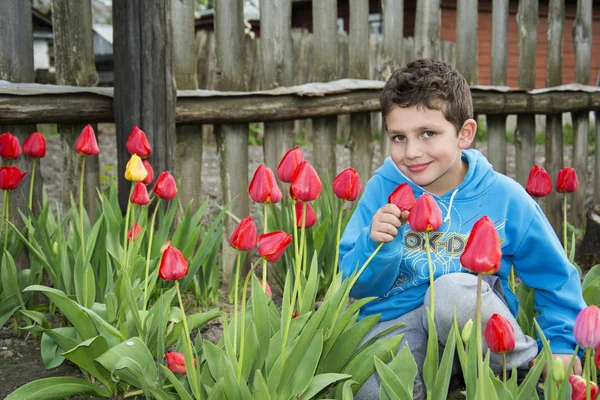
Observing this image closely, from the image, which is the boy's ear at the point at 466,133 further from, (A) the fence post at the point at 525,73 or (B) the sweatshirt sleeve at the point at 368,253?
(A) the fence post at the point at 525,73

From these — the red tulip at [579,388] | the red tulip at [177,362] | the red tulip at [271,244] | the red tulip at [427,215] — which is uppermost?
the red tulip at [427,215]

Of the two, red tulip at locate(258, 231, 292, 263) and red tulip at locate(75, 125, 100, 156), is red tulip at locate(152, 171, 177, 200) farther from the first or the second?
red tulip at locate(258, 231, 292, 263)

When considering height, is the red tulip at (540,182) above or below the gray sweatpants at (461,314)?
above

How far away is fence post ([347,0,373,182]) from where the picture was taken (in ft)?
13.1

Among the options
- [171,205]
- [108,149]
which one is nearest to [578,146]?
[171,205]

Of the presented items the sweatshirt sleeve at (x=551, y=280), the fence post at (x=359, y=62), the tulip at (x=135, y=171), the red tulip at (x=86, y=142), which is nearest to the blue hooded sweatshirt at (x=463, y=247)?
the sweatshirt sleeve at (x=551, y=280)

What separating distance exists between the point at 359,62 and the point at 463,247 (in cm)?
204

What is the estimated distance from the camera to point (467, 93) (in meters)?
2.17

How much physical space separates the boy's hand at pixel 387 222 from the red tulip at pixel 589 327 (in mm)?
515

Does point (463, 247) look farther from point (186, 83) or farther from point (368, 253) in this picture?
point (186, 83)

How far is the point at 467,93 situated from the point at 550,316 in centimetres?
66

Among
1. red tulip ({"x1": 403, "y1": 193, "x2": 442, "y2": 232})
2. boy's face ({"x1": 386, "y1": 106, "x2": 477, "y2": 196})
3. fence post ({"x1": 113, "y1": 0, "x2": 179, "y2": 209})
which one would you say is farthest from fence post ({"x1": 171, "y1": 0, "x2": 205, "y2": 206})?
red tulip ({"x1": 403, "y1": 193, "x2": 442, "y2": 232})

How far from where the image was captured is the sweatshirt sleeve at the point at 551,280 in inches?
82.1

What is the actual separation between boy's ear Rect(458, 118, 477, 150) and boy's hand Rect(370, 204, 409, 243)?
1.44 feet
